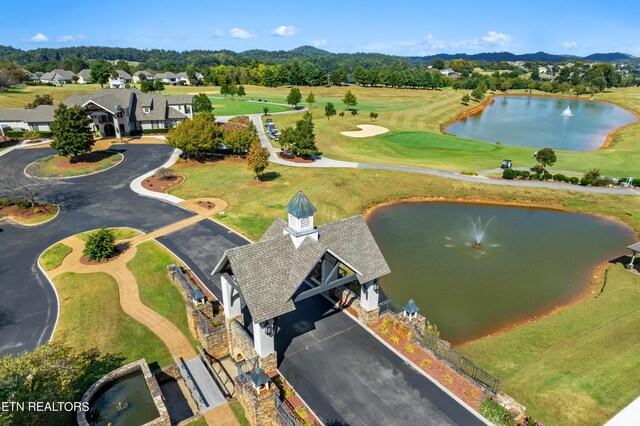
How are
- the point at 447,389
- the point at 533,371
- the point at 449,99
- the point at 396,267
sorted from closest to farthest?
the point at 447,389, the point at 533,371, the point at 396,267, the point at 449,99

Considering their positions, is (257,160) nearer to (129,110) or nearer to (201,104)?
(129,110)

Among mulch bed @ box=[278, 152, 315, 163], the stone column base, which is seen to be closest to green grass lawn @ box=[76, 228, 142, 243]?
the stone column base

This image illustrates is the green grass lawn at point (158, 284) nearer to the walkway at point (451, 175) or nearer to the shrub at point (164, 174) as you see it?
the shrub at point (164, 174)

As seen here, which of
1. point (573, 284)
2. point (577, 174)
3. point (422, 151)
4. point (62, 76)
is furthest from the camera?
point (62, 76)

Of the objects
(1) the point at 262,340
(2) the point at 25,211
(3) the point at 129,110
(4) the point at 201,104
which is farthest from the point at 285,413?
(4) the point at 201,104

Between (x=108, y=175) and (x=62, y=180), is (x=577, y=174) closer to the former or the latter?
(x=108, y=175)

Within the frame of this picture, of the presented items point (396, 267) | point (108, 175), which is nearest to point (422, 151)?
point (396, 267)
